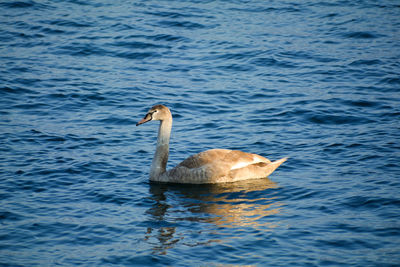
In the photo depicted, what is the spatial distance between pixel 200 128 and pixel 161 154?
2939mm

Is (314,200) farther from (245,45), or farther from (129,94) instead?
(245,45)

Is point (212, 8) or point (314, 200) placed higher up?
point (212, 8)

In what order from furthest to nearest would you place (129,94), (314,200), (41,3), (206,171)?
(41,3) → (129,94) → (206,171) → (314,200)

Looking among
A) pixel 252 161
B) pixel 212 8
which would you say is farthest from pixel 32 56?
pixel 252 161

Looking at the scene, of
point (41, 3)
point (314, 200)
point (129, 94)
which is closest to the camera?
point (314, 200)

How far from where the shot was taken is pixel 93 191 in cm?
1220

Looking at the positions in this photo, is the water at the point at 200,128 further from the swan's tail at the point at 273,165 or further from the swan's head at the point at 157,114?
the swan's head at the point at 157,114

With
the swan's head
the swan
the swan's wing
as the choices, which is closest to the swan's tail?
the swan

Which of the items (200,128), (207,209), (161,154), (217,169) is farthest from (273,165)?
(200,128)

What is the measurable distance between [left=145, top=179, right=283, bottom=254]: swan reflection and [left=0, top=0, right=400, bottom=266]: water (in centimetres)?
4

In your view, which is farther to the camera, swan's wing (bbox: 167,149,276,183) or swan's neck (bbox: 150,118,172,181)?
swan's neck (bbox: 150,118,172,181)

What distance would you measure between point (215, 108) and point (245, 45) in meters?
6.26

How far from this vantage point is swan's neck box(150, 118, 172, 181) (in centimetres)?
1314

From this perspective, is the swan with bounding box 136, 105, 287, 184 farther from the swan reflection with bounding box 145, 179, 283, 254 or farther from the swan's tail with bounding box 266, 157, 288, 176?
the swan reflection with bounding box 145, 179, 283, 254
